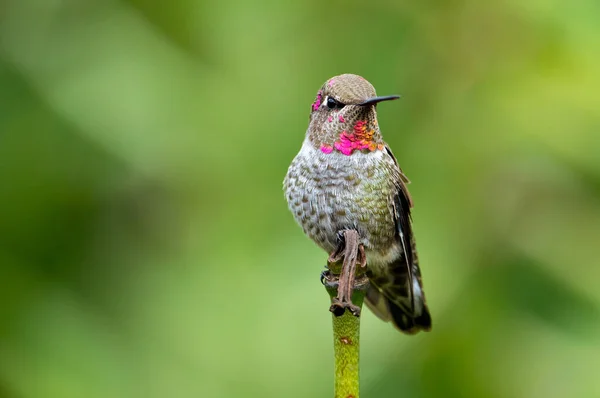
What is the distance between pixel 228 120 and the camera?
3113 mm

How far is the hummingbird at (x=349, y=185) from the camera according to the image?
246 centimetres

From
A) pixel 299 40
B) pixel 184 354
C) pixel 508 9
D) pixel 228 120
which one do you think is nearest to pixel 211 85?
pixel 228 120

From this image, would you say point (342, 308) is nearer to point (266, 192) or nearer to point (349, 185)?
point (349, 185)

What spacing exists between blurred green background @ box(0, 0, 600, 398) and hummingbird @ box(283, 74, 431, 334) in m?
0.21

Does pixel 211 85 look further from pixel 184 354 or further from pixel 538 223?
pixel 538 223

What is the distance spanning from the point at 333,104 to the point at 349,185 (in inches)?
12.6

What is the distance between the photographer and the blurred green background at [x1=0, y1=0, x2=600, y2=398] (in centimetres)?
287

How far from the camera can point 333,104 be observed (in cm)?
238

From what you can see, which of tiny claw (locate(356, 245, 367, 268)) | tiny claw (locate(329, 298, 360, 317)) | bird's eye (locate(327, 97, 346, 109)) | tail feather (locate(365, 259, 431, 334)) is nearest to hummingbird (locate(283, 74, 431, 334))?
bird's eye (locate(327, 97, 346, 109))

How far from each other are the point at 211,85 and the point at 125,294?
2.93ft

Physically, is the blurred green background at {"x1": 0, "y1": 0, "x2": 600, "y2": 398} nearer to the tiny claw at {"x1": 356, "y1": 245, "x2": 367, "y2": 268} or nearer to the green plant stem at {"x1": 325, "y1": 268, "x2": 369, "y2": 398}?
the tiny claw at {"x1": 356, "y1": 245, "x2": 367, "y2": 268}

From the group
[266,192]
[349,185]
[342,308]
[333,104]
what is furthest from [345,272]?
[266,192]

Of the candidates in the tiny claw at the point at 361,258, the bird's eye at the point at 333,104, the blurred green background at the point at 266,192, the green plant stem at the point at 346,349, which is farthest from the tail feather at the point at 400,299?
the green plant stem at the point at 346,349

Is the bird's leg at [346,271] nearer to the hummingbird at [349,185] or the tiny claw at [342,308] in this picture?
the tiny claw at [342,308]
